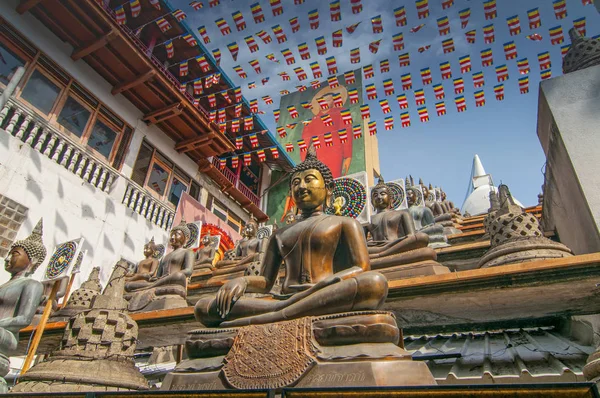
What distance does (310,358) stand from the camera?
2127 millimetres

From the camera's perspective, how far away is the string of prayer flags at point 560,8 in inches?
271

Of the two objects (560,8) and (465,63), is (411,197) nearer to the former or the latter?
(465,63)

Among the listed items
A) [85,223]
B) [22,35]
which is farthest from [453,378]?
[22,35]

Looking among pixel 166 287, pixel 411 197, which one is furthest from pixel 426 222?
pixel 166 287

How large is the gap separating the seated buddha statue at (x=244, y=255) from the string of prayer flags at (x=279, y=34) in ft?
15.2

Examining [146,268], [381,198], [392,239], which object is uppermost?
[381,198]

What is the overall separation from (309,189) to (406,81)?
6.85 metres

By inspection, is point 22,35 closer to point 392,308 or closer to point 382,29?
point 382,29

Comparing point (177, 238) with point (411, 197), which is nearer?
point (177, 238)

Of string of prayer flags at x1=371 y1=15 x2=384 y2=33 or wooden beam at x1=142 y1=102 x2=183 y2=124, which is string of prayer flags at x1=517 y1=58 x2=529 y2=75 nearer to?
string of prayer flags at x1=371 y1=15 x2=384 y2=33

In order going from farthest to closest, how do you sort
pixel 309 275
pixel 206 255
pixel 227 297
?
pixel 206 255 < pixel 309 275 < pixel 227 297

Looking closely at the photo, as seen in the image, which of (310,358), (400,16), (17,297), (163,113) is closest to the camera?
(310,358)

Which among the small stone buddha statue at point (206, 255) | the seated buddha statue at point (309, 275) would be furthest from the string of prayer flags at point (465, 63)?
the small stone buddha statue at point (206, 255)

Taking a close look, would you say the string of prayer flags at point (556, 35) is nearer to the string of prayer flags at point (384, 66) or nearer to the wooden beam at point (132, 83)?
the string of prayer flags at point (384, 66)
